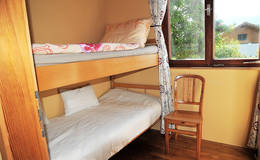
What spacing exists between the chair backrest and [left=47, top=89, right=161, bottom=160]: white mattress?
12.2 inches

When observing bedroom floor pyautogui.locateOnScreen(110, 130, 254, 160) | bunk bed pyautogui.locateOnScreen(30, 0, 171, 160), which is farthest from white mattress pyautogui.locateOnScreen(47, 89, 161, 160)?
bedroom floor pyautogui.locateOnScreen(110, 130, 254, 160)

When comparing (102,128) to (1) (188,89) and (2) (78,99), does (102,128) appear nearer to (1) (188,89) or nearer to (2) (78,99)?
(2) (78,99)

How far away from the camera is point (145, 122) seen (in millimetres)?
2074

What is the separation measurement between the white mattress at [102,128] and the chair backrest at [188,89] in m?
0.31

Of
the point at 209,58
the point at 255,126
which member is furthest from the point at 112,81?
the point at 255,126

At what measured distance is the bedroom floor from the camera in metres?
2.09

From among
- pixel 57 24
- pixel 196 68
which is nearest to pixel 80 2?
pixel 57 24

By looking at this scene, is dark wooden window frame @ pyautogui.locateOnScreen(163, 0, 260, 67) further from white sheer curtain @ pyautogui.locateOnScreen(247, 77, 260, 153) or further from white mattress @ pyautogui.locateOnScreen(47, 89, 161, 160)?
white mattress @ pyautogui.locateOnScreen(47, 89, 161, 160)

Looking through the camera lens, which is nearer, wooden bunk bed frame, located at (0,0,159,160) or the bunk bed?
wooden bunk bed frame, located at (0,0,159,160)

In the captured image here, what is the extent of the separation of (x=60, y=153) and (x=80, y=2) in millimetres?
2081

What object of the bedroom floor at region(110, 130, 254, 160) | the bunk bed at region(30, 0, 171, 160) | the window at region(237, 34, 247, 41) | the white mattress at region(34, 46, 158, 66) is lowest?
the bedroom floor at region(110, 130, 254, 160)

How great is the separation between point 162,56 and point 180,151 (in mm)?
1158

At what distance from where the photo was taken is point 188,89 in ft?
7.61

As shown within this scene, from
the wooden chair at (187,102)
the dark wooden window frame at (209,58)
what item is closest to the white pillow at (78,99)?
the wooden chair at (187,102)
